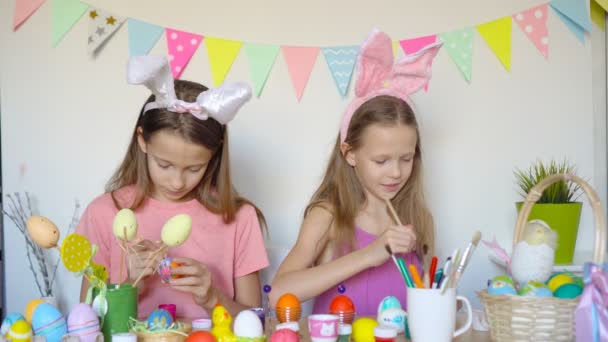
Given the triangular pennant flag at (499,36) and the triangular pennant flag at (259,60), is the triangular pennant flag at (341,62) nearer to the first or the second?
the triangular pennant flag at (259,60)

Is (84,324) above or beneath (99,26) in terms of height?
beneath

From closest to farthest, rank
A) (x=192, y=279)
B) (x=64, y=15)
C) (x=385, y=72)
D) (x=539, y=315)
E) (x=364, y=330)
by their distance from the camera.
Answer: (x=539, y=315) → (x=364, y=330) → (x=192, y=279) → (x=385, y=72) → (x=64, y=15)

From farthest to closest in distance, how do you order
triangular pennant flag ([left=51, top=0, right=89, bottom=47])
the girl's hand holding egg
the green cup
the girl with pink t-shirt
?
1. triangular pennant flag ([left=51, top=0, right=89, bottom=47])
2. the girl with pink t-shirt
3. the girl's hand holding egg
4. the green cup

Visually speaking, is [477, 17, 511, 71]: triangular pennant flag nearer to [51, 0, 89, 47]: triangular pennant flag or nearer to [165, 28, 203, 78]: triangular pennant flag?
[165, 28, 203, 78]: triangular pennant flag

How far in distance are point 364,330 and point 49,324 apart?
1.44 ft

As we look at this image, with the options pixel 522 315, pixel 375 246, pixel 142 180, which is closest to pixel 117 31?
pixel 142 180

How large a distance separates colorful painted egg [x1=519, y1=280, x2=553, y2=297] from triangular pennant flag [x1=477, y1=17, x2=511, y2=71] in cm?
118

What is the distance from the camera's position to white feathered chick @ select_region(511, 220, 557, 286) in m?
0.93

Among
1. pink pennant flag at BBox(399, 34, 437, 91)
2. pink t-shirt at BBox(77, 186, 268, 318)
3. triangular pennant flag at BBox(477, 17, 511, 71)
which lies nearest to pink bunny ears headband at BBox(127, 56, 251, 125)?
pink t-shirt at BBox(77, 186, 268, 318)

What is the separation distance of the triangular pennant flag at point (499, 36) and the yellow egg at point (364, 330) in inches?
47.6

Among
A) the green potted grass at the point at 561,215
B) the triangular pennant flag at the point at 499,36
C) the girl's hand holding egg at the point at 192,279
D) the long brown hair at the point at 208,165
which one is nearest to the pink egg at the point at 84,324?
the girl's hand holding egg at the point at 192,279

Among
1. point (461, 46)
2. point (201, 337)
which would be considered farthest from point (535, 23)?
point (201, 337)

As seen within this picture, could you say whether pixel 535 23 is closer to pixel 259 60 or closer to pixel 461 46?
pixel 461 46

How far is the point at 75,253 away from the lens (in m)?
0.95
